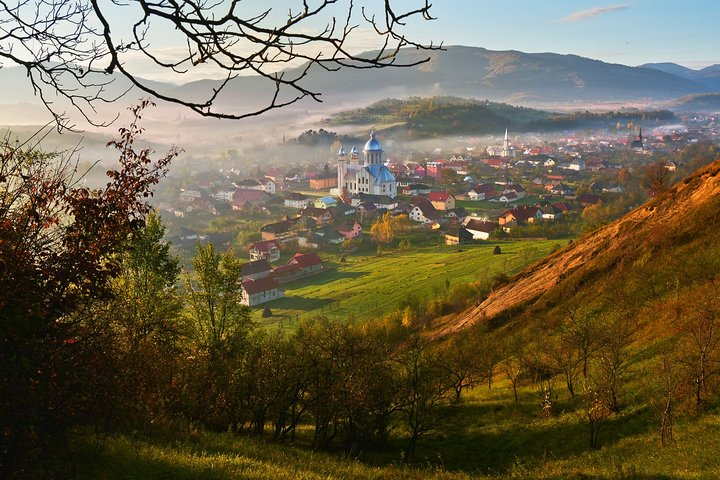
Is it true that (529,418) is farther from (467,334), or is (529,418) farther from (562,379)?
(467,334)

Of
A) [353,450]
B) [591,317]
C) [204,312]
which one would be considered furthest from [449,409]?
[204,312]

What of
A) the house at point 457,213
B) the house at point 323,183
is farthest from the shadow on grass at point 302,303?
the house at point 323,183

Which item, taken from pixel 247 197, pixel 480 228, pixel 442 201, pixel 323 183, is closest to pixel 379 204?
pixel 442 201

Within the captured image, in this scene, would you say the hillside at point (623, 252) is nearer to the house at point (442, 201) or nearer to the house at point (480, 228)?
the house at point (480, 228)

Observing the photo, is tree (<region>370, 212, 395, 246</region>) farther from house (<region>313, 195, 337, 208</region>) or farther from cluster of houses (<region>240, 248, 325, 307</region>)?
house (<region>313, 195, 337, 208</region>)

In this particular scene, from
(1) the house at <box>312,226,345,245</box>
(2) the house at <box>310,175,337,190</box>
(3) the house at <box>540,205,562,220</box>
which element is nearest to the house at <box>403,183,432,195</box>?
(2) the house at <box>310,175,337,190</box>

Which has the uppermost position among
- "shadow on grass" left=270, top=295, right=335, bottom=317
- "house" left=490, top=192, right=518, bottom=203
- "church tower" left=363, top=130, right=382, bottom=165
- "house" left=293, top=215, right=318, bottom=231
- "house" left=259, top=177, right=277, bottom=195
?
"church tower" left=363, top=130, right=382, bottom=165
